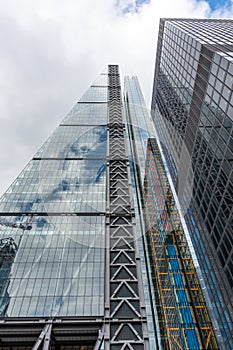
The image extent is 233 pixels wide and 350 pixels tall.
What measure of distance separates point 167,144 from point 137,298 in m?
32.6

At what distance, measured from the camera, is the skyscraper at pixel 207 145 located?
86.1 feet

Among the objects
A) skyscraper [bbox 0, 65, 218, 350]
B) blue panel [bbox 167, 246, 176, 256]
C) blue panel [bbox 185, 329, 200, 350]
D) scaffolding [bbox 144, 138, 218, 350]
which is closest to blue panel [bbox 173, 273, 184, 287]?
scaffolding [bbox 144, 138, 218, 350]

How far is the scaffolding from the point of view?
3500 centimetres

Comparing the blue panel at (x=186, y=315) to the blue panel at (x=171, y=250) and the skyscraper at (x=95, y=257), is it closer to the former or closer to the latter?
the skyscraper at (x=95, y=257)

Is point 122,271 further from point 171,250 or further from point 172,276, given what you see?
point 171,250

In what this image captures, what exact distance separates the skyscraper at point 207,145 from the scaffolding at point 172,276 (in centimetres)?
529

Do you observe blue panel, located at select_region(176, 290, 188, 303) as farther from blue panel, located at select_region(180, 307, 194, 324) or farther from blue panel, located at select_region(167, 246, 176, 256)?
blue panel, located at select_region(167, 246, 176, 256)

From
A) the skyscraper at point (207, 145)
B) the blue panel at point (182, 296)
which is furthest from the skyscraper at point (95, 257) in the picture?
the skyscraper at point (207, 145)

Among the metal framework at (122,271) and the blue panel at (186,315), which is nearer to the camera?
the metal framework at (122,271)

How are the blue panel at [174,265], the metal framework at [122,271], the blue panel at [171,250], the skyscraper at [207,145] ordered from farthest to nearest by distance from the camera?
the blue panel at [171,250] < the blue panel at [174,265] < the skyscraper at [207,145] < the metal framework at [122,271]

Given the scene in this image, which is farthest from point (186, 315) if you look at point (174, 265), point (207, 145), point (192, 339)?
point (207, 145)

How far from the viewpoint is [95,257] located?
31688 millimetres

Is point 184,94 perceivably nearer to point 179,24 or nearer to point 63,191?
point 179,24

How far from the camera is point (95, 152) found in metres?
55.0
